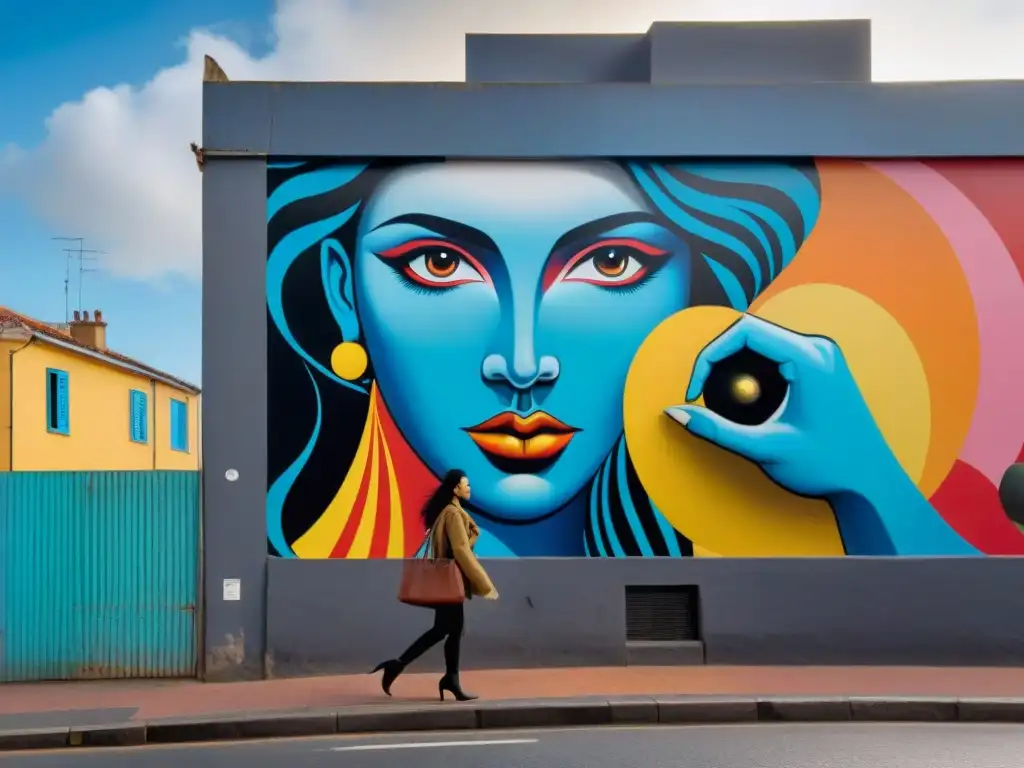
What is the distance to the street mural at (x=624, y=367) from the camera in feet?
33.0

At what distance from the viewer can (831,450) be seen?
10102 mm

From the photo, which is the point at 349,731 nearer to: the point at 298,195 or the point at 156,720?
the point at 156,720

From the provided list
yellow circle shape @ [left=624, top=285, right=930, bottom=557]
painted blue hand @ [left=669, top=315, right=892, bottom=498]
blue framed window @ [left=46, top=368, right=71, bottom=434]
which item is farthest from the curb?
blue framed window @ [left=46, top=368, right=71, bottom=434]

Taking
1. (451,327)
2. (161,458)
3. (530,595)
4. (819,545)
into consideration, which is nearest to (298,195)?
(451,327)

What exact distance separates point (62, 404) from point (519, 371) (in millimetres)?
13470

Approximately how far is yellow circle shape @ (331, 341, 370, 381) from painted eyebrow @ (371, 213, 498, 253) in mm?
1201

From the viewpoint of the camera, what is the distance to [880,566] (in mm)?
9984

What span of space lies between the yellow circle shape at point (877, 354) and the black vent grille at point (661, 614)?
2.46 metres

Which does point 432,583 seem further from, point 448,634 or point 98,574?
point 98,574

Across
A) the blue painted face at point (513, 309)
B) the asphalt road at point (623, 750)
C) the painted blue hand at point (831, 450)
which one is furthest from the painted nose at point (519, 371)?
the asphalt road at point (623, 750)

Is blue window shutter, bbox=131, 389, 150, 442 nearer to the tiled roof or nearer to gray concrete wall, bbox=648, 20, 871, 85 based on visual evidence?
the tiled roof

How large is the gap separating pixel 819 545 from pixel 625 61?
5980 mm

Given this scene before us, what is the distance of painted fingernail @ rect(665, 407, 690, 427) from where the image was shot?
32.8 ft

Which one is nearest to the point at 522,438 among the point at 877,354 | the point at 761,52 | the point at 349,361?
the point at 349,361
